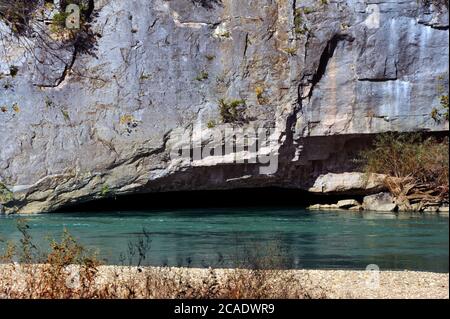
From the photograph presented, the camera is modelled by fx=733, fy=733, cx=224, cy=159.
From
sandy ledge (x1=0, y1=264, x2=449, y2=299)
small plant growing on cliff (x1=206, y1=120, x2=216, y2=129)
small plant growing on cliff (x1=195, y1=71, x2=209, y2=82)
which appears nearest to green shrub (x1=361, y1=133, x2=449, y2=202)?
small plant growing on cliff (x1=206, y1=120, x2=216, y2=129)

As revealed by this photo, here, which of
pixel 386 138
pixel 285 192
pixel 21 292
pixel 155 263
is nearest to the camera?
pixel 21 292

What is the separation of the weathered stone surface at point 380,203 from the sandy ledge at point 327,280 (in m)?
8.67

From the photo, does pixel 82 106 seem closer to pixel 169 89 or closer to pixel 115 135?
pixel 115 135

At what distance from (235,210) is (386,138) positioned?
4.50 m

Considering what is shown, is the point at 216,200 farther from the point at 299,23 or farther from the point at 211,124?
the point at 299,23

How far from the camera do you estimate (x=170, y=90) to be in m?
18.0

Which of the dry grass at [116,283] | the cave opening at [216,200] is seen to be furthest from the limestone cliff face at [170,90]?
the dry grass at [116,283]

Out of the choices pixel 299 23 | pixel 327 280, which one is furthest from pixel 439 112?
pixel 327 280

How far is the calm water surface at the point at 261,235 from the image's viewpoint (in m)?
11.2

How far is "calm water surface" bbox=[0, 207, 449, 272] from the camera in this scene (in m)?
11.2

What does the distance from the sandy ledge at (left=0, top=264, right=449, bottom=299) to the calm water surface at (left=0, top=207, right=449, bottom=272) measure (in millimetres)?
573

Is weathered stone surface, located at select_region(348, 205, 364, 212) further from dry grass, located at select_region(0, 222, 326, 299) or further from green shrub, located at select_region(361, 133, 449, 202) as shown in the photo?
dry grass, located at select_region(0, 222, 326, 299)

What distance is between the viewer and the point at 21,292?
715 centimetres
